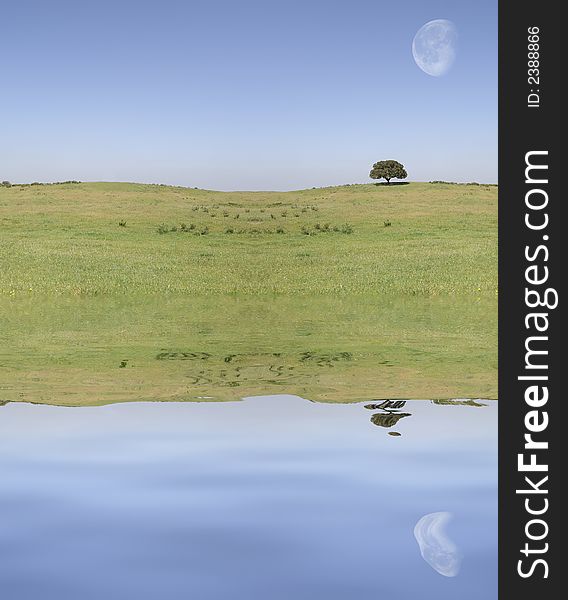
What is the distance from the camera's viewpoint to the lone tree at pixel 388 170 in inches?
4385

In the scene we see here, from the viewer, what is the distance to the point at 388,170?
112 meters

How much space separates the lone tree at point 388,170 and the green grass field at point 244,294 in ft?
126

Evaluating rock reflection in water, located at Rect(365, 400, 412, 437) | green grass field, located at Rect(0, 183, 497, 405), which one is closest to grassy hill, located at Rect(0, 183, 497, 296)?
green grass field, located at Rect(0, 183, 497, 405)

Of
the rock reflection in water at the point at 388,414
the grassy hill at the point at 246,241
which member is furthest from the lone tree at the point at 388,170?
the rock reflection in water at the point at 388,414

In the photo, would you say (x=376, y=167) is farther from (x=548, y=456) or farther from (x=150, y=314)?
(x=548, y=456)

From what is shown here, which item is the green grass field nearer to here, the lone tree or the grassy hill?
the grassy hill

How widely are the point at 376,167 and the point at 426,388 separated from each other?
102695mm

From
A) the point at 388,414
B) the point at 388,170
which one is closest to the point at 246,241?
the point at 388,414

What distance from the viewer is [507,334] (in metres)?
6.30

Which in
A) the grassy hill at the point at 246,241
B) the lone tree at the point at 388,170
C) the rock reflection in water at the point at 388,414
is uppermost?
the lone tree at the point at 388,170

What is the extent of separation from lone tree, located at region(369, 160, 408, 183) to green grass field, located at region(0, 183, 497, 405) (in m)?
38.3

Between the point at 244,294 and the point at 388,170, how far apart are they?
8419 centimetres

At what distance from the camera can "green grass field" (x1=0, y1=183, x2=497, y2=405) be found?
43.2 ft

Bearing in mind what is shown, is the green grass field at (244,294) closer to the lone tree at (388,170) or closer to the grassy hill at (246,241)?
the grassy hill at (246,241)
